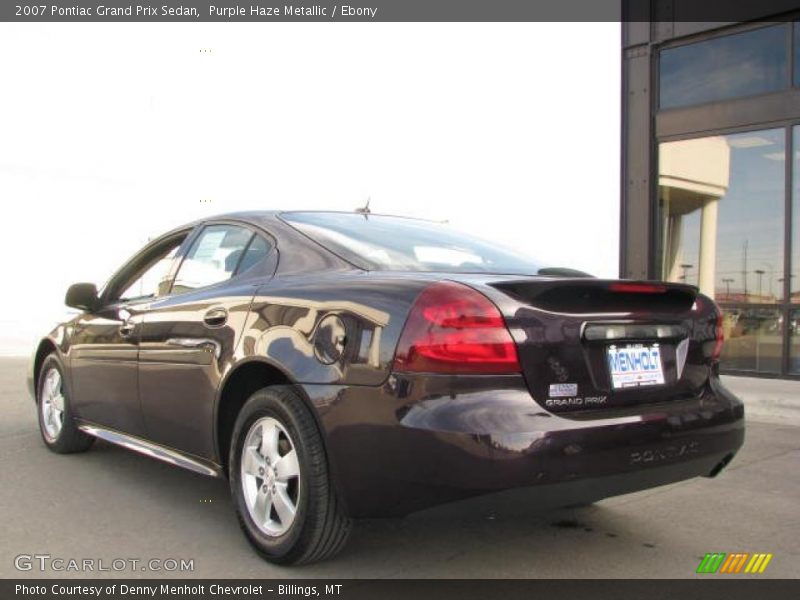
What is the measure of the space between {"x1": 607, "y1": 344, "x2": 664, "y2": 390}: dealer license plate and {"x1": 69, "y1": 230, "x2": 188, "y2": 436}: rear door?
8.10 feet

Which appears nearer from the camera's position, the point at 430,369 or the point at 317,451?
the point at 430,369

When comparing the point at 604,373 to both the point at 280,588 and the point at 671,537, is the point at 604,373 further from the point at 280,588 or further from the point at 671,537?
the point at 280,588

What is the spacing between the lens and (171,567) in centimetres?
310

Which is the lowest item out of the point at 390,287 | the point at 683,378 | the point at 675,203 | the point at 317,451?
the point at 317,451

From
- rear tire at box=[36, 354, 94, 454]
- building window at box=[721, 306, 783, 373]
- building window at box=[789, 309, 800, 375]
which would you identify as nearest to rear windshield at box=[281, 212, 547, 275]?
rear tire at box=[36, 354, 94, 454]

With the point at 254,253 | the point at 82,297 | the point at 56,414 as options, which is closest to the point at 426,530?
the point at 254,253

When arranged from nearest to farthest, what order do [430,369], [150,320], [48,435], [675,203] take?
[430,369]
[150,320]
[48,435]
[675,203]

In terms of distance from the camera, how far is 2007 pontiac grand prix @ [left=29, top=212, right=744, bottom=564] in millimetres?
2549

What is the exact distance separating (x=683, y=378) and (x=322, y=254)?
1581mm

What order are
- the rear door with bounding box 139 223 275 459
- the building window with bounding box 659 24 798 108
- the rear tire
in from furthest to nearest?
the building window with bounding box 659 24 798 108
the rear tire
the rear door with bounding box 139 223 275 459

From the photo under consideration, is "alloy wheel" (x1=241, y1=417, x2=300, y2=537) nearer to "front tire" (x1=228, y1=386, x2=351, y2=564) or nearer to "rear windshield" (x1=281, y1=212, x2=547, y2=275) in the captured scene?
"front tire" (x1=228, y1=386, x2=351, y2=564)

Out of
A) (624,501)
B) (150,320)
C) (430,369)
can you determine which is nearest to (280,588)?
(430,369)

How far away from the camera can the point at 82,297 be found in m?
4.68

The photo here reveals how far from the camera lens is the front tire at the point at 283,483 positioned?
285 centimetres
